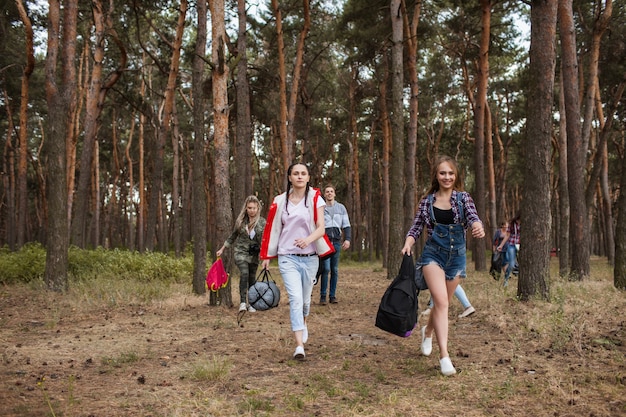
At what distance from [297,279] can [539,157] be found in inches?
195

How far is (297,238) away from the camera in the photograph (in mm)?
5633

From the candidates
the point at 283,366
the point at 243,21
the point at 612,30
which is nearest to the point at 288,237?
the point at 283,366

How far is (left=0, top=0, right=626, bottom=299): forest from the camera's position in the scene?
30.9 feet

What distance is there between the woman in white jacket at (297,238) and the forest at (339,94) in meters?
3.63

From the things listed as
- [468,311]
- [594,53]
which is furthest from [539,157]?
[594,53]

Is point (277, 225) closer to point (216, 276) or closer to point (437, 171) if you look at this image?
point (437, 171)

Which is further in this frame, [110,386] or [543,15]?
[543,15]

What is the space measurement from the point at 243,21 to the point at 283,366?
11.3 m

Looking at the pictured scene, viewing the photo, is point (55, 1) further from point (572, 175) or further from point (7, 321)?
point (572, 175)

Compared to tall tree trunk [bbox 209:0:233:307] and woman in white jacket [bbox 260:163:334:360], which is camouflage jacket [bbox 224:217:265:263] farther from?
woman in white jacket [bbox 260:163:334:360]

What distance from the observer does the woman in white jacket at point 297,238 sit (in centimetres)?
559

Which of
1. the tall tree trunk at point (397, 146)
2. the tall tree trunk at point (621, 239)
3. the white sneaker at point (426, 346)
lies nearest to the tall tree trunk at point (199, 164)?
the white sneaker at point (426, 346)

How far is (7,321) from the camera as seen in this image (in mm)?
8250

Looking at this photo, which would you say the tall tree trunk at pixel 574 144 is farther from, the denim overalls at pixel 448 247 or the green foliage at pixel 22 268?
the green foliage at pixel 22 268
